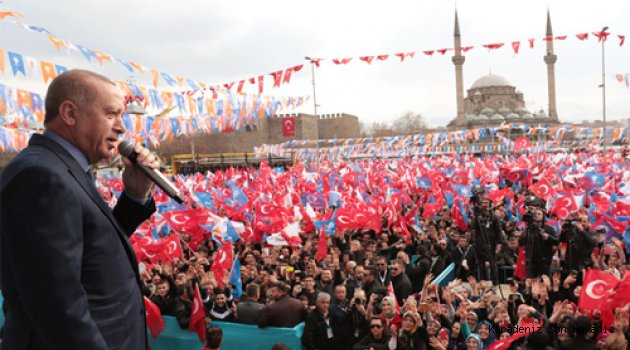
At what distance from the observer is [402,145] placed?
49750mm

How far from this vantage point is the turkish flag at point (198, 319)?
6.39 metres

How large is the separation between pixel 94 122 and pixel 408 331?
461 centimetres

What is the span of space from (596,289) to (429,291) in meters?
1.75

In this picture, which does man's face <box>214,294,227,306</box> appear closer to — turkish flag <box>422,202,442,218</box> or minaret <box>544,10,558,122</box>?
turkish flag <box>422,202,442,218</box>

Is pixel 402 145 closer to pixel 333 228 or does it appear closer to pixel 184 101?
pixel 184 101

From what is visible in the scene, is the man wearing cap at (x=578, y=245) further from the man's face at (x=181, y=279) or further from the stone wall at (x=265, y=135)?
the stone wall at (x=265, y=135)

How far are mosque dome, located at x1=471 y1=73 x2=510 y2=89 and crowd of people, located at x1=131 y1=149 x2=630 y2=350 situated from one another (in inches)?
3612

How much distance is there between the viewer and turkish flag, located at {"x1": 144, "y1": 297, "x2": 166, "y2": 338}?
6457 millimetres

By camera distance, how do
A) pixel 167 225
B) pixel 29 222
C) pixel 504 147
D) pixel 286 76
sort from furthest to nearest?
pixel 504 147 < pixel 286 76 < pixel 167 225 < pixel 29 222

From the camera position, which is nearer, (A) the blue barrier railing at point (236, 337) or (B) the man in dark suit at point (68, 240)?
(B) the man in dark suit at point (68, 240)

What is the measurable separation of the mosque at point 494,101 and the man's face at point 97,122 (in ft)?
243

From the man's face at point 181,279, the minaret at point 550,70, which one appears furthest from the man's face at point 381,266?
the minaret at point 550,70

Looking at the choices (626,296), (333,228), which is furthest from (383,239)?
(626,296)

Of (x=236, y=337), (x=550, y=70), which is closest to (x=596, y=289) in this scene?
(x=236, y=337)
